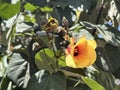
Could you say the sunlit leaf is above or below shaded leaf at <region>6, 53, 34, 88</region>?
above

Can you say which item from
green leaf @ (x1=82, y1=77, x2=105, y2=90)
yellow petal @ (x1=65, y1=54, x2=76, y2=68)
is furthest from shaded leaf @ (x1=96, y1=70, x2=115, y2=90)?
yellow petal @ (x1=65, y1=54, x2=76, y2=68)

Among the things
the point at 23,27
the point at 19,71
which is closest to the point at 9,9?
the point at 23,27

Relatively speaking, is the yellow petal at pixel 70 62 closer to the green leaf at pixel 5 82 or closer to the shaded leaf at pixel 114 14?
the green leaf at pixel 5 82

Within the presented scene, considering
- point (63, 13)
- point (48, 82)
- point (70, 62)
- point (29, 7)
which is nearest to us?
point (70, 62)

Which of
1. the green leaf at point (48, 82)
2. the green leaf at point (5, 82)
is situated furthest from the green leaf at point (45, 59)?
the green leaf at point (5, 82)

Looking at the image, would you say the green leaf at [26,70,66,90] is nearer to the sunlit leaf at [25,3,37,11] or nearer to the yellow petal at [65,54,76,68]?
the yellow petal at [65,54,76,68]

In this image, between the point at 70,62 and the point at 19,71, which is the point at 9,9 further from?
the point at 70,62
